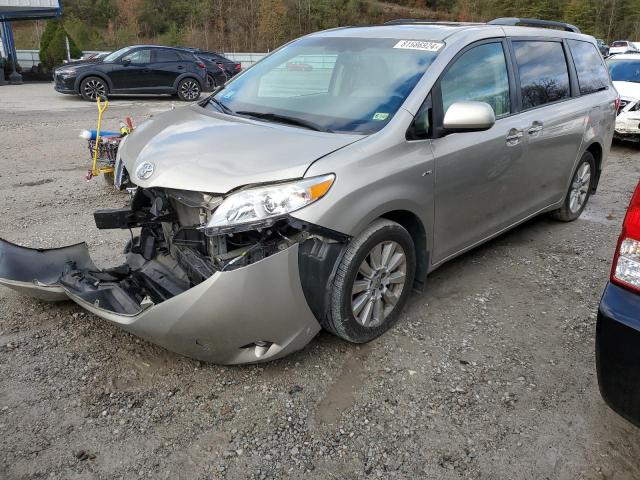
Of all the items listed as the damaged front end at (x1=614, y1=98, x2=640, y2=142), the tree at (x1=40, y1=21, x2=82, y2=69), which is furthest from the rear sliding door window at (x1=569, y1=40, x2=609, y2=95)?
the tree at (x1=40, y1=21, x2=82, y2=69)

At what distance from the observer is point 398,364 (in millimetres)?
3104

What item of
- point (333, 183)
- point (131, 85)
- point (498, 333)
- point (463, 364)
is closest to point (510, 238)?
point (498, 333)

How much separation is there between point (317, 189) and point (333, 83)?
1.22 meters

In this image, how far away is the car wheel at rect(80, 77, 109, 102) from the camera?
14.6 meters

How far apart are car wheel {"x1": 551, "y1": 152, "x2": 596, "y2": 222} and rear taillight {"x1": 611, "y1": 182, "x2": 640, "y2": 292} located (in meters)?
3.22

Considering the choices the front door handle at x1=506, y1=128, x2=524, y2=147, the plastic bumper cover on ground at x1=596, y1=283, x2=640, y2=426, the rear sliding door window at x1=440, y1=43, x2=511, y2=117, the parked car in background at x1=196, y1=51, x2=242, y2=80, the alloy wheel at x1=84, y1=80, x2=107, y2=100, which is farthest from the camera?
the parked car in background at x1=196, y1=51, x2=242, y2=80

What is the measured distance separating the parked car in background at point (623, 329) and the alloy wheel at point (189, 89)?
50.5ft

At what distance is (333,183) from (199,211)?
2.37ft

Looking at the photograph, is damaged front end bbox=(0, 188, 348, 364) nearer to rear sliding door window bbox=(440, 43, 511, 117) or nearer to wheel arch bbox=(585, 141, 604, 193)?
rear sliding door window bbox=(440, 43, 511, 117)

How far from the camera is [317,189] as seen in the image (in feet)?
8.76

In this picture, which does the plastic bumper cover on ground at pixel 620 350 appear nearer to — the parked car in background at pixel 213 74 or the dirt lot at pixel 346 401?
the dirt lot at pixel 346 401

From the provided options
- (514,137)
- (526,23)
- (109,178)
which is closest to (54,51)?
(109,178)

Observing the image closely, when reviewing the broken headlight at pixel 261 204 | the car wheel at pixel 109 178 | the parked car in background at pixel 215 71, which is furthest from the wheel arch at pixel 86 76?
the broken headlight at pixel 261 204

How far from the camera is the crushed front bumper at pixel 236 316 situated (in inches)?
99.9
